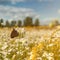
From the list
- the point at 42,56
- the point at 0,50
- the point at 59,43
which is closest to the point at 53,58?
the point at 42,56

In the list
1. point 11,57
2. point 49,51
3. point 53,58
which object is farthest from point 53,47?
point 11,57

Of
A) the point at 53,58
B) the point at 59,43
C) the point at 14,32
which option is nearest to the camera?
the point at 53,58

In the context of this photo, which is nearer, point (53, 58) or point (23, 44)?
point (53, 58)

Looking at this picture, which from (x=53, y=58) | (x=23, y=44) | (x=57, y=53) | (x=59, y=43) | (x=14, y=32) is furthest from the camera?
(x=14, y=32)

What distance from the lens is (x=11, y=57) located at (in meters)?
6.25

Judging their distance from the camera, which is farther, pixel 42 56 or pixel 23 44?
pixel 23 44

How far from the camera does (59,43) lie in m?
6.39

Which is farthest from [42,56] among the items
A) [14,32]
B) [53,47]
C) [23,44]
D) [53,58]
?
[14,32]

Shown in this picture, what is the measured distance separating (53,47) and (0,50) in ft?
4.00

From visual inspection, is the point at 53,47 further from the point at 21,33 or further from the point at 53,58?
the point at 21,33

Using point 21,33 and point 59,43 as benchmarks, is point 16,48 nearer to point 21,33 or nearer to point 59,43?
point 59,43

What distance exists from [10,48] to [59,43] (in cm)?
124

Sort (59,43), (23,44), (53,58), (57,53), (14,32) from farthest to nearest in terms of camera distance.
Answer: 1. (14,32)
2. (23,44)
3. (59,43)
4. (57,53)
5. (53,58)

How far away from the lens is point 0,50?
629 cm
